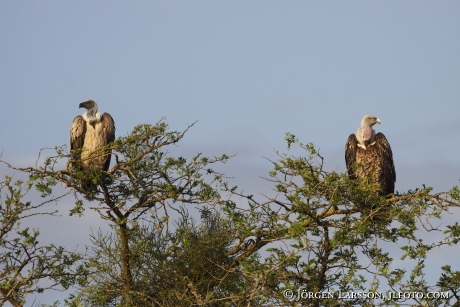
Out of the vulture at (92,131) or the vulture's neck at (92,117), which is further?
the vulture's neck at (92,117)

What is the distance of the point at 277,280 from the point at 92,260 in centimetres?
224

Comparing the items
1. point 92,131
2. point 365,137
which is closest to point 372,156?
point 365,137

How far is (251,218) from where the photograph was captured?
406 inches

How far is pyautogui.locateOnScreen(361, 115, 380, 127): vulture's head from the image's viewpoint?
13.3 meters

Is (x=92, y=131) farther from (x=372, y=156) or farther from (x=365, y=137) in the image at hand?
(x=372, y=156)

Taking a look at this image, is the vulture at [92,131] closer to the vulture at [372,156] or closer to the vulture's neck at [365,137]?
the vulture at [372,156]

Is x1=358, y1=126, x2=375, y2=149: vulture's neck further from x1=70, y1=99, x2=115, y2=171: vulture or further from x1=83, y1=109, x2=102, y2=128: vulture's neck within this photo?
x1=83, y1=109, x2=102, y2=128: vulture's neck

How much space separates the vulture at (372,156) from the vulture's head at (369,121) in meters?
0.10

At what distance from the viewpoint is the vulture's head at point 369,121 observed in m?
13.3

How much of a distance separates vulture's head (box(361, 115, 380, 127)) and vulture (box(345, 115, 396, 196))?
0.32 feet

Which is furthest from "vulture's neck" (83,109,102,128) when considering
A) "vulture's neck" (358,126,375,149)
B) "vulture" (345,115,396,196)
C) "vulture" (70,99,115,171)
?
"vulture's neck" (358,126,375,149)

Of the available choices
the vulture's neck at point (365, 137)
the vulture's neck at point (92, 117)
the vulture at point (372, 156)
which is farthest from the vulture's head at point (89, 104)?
the vulture's neck at point (365, 137)

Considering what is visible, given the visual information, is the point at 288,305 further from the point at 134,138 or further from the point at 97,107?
the point at 97,107

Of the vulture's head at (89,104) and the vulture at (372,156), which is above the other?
the vulture's head at (89,104)
